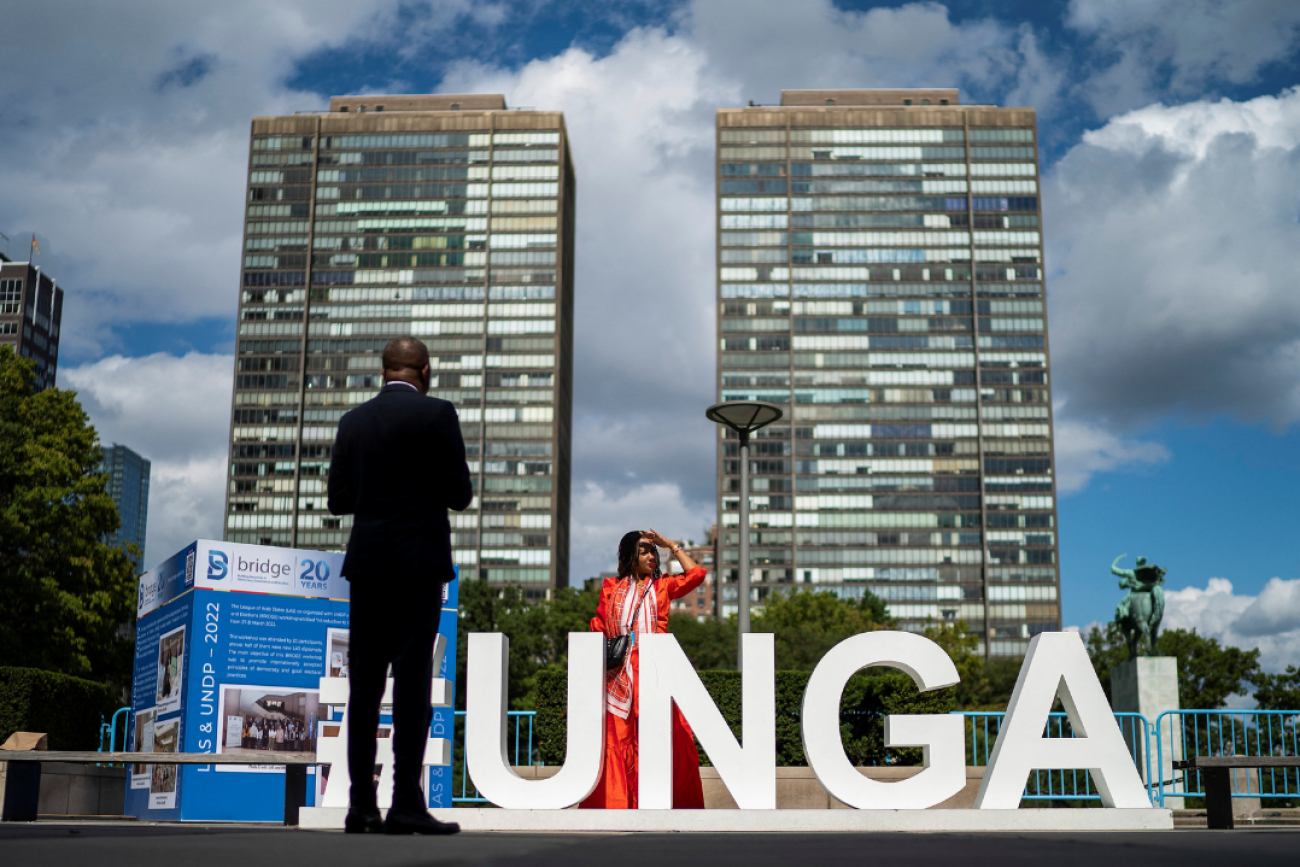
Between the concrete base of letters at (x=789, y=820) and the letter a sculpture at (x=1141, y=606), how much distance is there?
15649 mm

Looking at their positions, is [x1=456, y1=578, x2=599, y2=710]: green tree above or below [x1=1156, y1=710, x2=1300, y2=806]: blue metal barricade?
above

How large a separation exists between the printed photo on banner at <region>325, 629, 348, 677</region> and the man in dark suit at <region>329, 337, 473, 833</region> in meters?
9.74

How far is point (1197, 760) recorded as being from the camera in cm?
742

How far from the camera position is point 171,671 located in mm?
13625

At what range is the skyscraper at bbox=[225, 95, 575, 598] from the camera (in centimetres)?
12600

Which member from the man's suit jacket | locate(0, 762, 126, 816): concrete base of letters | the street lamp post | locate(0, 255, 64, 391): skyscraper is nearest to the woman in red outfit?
the man's suit jacket

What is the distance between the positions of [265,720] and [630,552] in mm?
6856

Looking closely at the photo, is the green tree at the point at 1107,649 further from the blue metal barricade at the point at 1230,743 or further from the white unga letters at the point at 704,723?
the white unga letters at the point at 704,723

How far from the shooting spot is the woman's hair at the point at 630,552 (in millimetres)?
8641

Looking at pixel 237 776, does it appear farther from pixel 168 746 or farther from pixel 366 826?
pixel 366 826

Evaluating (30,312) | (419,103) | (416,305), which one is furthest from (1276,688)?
(30,312)

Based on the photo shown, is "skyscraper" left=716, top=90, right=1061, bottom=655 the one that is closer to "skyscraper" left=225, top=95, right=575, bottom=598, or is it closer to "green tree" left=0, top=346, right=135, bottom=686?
"skyscraper" left=225, top=95, right=575, bottom=598

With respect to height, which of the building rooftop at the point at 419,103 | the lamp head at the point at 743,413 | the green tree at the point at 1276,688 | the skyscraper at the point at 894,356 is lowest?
the green tree at the point at 1276,688

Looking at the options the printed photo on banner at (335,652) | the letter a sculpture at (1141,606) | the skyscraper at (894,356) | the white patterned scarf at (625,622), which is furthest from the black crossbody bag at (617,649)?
the skyscraper at (894,356)
